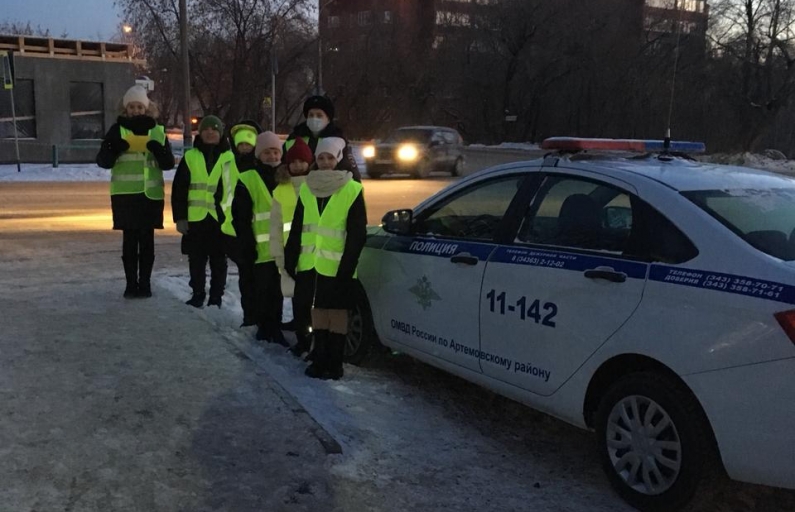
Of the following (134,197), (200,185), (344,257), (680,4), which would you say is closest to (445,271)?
(344,257)

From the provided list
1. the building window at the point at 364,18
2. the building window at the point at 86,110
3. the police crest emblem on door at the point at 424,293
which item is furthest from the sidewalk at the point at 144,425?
→ the building window at the point at 364,18

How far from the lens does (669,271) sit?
340cm

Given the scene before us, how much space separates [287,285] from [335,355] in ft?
2.18

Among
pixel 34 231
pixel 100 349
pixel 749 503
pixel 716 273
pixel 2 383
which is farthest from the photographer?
pixel 34 231

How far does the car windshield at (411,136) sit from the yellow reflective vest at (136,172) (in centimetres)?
1848

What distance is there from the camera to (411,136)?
83.5 feet

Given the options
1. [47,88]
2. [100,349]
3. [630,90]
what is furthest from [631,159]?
[630,90]

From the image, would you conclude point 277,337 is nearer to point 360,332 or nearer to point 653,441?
point 360,332

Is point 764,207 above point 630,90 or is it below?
below

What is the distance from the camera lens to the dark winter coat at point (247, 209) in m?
5.98

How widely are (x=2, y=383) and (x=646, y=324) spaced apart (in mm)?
3977

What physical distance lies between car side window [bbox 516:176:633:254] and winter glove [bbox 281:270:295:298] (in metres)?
1.92

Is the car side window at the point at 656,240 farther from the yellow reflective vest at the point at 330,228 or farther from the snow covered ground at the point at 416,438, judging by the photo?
the yellow reflective vest at the point at 330,228

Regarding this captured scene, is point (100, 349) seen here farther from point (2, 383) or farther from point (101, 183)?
point (101, 183)
